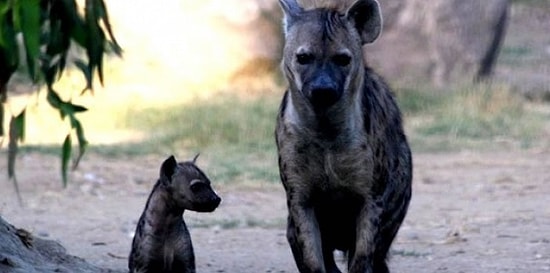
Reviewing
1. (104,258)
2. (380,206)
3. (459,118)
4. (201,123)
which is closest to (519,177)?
(459,118)

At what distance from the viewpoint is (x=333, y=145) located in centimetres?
575

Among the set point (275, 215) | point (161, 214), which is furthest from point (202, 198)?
point (275, 215)

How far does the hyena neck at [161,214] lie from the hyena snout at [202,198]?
0.10 meters

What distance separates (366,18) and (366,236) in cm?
83

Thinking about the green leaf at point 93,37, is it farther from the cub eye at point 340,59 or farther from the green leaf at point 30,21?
the cub eye at point 340,59

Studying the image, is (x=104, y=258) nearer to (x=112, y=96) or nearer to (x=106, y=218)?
(x=106, y=218)

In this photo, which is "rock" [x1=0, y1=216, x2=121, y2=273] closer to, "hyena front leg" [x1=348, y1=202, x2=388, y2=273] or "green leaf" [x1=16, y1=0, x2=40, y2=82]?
"green leaf" [x1=16, y1=0, x2=40, y2=82]

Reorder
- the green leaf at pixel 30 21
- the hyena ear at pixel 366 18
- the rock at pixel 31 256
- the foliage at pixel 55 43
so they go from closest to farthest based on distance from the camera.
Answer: the green leaf at pixel 30 21, the foliage at pixel 55 43, the rock at pixel 31 256, the hyena ear at pixel 366 18

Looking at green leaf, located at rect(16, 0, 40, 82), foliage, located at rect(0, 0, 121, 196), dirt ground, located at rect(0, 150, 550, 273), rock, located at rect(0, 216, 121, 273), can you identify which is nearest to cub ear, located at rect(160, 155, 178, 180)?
foliage, located at rect(0, 0, 121, 196)

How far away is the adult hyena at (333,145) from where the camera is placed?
222 inches

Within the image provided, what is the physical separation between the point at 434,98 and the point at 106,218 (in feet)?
14.9

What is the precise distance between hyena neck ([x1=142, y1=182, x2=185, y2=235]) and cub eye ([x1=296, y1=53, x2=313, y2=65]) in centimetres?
70

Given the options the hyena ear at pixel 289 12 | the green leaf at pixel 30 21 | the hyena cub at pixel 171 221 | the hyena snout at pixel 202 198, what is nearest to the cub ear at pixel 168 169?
the hyena cub at pixel 171 221

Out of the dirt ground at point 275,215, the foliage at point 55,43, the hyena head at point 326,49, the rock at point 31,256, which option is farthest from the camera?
the dirt ground at point 275,215
